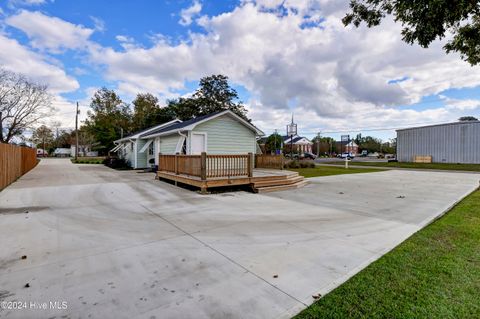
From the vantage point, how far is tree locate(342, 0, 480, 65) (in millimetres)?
3777

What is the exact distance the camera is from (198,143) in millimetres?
12828

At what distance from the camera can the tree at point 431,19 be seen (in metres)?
3.78

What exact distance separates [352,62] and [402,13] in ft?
39.9

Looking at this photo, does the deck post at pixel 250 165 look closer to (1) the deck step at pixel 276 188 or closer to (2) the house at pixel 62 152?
(1) the deck step at pixel 276 188

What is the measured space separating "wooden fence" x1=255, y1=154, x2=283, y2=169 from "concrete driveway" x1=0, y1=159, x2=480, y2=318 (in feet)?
20.5

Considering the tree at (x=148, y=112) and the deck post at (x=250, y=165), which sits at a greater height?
the tree at (x=148, y=112)

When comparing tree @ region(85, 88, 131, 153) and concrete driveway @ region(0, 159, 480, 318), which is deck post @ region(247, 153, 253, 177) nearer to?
concrete driveway @ region(0, 159, 480, 318)

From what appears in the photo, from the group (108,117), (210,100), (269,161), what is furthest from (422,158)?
(108,117)

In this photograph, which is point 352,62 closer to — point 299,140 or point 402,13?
point 402,13

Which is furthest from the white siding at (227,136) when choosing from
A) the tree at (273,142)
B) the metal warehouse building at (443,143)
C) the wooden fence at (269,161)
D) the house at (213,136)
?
the tree at (273,142)

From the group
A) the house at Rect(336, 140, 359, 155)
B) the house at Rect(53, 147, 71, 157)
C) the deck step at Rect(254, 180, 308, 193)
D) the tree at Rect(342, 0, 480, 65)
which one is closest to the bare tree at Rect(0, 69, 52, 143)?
the deck step at Rect(254, 180, 308, 193)

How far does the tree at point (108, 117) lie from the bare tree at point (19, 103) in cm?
1609

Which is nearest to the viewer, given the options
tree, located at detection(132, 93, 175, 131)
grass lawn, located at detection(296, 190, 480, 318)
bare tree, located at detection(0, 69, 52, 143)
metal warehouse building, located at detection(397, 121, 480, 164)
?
grass lawn, located at detection(296, 190, 480, 318)

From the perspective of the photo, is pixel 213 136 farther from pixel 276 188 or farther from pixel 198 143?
pixel 276 188
